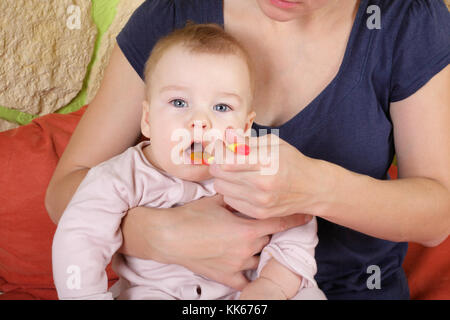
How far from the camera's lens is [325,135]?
115cm

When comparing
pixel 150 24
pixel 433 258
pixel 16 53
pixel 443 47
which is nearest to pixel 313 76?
pixel 443 47

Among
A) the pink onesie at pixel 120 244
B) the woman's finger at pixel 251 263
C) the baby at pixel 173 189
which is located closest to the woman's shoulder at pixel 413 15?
the baby at pixel 173 189

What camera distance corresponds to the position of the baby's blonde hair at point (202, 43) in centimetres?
100

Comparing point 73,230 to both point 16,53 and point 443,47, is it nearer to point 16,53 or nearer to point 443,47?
point 443,47

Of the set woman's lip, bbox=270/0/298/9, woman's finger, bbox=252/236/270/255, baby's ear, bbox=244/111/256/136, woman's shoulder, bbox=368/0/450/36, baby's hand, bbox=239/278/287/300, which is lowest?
baby's hand, bbox=239/278/287/300

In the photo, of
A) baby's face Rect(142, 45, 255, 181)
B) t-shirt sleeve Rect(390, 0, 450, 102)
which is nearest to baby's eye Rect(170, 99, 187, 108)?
baby's face Rect(142, 45, 255, 181)

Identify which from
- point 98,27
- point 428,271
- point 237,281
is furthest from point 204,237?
point 98,27

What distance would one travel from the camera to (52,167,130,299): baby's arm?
3.07 ft

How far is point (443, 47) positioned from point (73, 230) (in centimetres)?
83

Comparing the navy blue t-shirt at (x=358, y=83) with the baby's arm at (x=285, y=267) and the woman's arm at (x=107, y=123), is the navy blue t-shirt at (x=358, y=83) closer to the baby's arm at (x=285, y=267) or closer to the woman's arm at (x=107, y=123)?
the woman's arm at (x=107, y=123)

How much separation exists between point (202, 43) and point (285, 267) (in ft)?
1.48

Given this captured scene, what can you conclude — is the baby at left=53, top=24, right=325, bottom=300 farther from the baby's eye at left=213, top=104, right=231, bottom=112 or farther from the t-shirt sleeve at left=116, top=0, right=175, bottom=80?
the t-shirt sleeve at left=116, top=0, right=175, bottom=80

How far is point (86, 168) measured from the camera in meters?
1.24
